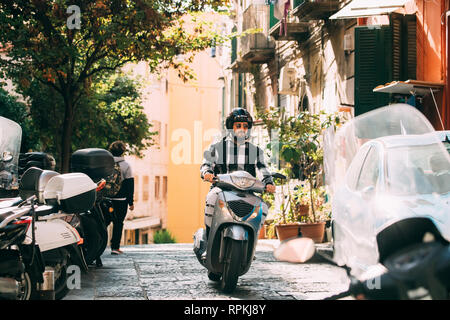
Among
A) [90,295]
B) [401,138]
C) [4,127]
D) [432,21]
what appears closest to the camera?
[401,138]

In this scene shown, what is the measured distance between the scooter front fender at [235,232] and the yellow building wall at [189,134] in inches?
1354

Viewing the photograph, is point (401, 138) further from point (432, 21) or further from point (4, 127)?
point (432, 21)

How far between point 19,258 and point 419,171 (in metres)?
2.82

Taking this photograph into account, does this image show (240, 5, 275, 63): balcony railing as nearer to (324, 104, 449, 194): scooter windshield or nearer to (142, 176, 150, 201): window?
(324, 104, 449, 194): scooter windshield

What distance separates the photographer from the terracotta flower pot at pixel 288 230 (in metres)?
11.0

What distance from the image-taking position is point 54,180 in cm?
558

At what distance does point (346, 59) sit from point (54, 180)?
9399 millimetres

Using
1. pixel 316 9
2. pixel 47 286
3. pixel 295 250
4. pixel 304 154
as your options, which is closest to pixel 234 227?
pixel 47 286

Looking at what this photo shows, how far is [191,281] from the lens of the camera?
702 cm

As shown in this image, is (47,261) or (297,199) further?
(297,199)

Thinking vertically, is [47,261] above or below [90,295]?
above

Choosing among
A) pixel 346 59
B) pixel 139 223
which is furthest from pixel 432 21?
pixel 139 223

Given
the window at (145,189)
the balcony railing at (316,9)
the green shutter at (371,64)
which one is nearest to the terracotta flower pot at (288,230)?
the green shutter at (371,64)

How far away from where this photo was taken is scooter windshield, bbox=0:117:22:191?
5.19 meters
